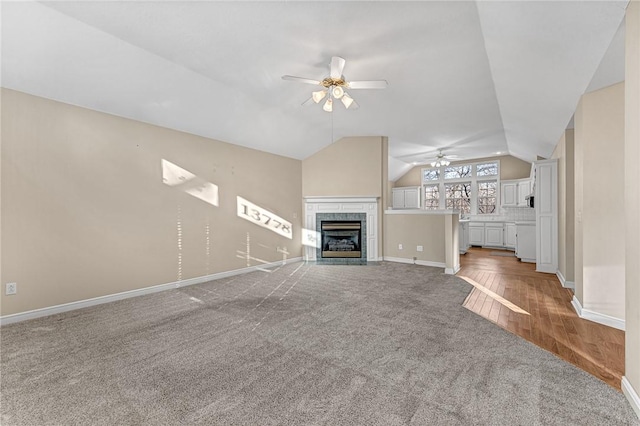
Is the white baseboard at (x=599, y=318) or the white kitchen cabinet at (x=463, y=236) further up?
the white kitchen cabinet at (x=463, y=236)

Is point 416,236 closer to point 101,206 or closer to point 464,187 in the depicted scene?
point 464,187

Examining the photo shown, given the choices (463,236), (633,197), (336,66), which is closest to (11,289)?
(336,66)

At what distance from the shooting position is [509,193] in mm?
8625

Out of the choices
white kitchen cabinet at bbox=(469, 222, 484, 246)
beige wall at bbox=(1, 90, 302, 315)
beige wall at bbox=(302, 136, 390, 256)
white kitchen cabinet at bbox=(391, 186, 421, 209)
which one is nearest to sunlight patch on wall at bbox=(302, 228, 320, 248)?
beige wall at bbox=(302, 136, 390, 256)

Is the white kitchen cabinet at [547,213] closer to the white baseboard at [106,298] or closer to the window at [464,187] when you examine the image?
the window at [464,187]

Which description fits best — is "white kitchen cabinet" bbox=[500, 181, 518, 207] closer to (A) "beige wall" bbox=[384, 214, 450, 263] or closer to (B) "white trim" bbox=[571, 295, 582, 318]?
(A) "beige wall" bbox=[384, 214, 450, 263]

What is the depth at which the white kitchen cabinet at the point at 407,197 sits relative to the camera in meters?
10.4

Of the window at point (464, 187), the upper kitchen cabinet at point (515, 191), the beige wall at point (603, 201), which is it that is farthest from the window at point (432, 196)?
the beige wall at point (603, 201)

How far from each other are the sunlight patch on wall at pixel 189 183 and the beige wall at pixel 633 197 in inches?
199

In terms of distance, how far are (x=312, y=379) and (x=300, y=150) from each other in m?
5.36

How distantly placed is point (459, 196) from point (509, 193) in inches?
60.1

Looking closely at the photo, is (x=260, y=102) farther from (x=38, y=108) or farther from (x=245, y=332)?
(x=245, y=332)

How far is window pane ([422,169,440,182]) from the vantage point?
10258mm

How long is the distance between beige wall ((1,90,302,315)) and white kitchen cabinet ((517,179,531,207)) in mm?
7983
